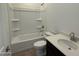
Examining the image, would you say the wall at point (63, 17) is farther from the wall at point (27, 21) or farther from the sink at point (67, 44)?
the wall at point (27, 21)

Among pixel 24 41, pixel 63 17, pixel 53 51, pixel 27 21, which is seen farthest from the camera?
pixel 27 21

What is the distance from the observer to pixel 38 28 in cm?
222

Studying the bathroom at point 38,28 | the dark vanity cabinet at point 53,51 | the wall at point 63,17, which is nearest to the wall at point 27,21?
the bathroom at point 38,28

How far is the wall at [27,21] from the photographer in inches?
82.4

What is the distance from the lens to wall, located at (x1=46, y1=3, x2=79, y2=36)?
4.33 feet

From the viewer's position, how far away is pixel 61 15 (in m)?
1.57

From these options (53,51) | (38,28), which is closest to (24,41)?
(38,28)

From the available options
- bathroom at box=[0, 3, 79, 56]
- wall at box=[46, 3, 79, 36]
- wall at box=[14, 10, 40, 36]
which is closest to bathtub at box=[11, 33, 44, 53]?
bathroom at box=[0, 3, 79, 56]

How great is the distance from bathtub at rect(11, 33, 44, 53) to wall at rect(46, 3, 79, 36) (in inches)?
17.6

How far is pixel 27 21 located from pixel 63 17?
102 centimetres

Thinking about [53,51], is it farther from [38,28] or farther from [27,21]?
[27,21]

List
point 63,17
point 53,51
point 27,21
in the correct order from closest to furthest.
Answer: point 53,51, point 63,17, point 27,21

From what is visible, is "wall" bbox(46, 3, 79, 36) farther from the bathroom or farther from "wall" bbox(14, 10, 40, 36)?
"wall" bbox(14, 10, 40, 36)

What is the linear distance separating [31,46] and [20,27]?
571 millimetres
